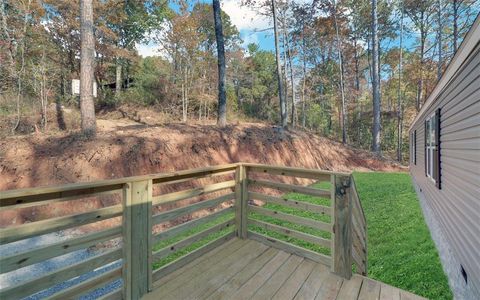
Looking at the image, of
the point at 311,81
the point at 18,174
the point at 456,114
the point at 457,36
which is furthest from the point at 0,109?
the point at 457,36

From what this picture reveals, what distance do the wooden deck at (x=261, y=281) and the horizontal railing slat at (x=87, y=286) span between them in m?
0.35

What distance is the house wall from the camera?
96.4 inches

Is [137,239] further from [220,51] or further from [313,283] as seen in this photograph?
[220,51]

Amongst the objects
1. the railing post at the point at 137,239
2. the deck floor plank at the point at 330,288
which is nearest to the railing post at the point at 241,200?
the deck floor plank at the point at 330,288

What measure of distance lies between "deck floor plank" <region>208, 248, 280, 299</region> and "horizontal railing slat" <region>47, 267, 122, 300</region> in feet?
2.74

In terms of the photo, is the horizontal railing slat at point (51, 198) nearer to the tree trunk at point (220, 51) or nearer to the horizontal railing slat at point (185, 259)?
the horizontal railing slat at point (185, 259)

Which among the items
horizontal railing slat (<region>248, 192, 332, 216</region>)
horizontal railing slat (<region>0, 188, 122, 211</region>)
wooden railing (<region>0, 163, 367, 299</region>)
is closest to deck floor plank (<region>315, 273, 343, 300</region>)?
wooden railing (<region>0, 163, 367, 299</region>)

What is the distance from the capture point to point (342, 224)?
2379 mm

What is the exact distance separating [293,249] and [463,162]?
238 centimetres

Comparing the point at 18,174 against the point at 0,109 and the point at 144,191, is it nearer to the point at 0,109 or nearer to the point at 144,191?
the point at 144,191

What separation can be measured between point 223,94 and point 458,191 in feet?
22.5

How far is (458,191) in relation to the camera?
3.12m

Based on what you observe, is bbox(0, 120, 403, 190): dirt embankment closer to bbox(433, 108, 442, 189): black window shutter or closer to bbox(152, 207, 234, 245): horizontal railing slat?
bbox(152, 207, 234, 245): horizontal railing slat

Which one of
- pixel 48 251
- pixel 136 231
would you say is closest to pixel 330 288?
pixel 136 231
